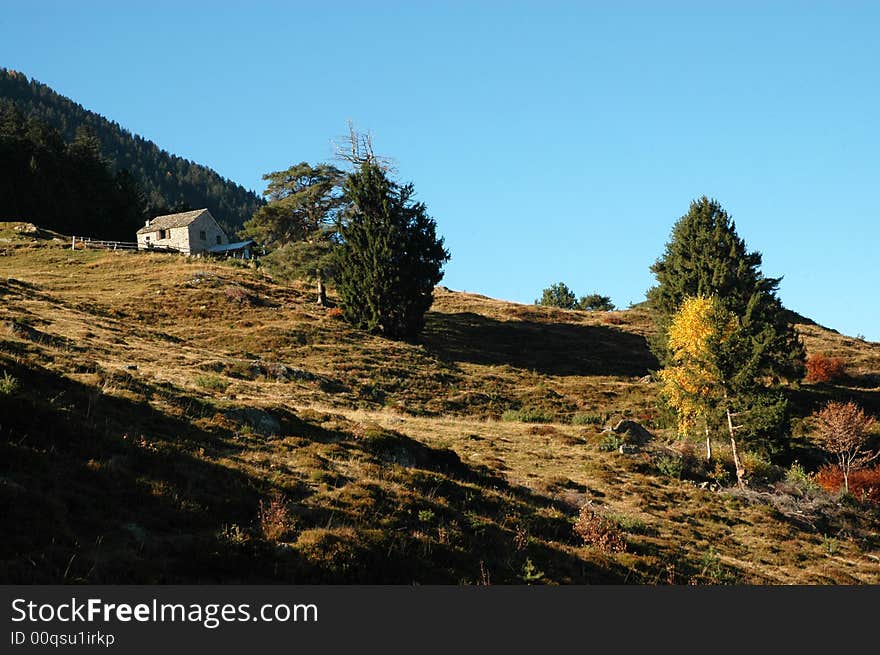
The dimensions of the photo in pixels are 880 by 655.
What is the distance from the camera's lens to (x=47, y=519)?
1018 centimetres

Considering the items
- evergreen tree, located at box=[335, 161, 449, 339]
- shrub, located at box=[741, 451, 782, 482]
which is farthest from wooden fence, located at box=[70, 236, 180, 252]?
shrub, located at box=[741, 451, 782, 482]

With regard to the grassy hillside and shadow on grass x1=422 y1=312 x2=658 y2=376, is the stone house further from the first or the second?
shadow on grass x1=422 y1=312 x2=658 y2=376

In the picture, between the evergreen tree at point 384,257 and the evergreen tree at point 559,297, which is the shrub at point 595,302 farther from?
the evergreen tree at point 384,257

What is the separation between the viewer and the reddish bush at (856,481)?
33.5 metres

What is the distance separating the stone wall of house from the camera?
94.9 metres

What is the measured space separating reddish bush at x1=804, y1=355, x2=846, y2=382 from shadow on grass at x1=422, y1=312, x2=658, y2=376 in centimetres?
1411

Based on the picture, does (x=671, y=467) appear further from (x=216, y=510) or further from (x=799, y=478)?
(x=216, y=510)

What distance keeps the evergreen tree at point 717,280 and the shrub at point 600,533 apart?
105 ft

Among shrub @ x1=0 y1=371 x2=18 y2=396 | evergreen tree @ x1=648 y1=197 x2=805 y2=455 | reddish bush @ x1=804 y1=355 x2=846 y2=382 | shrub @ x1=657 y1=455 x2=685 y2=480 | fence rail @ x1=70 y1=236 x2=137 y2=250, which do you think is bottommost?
shrub @ x1=657 y1=455 x2=685 y2=480

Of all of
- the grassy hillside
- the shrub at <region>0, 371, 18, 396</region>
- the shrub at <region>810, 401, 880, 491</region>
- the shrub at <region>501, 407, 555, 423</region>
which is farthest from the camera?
the shrub at <region>501, 407, 555, 423</region>

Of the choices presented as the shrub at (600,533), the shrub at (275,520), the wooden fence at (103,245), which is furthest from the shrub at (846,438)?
the wooden fence at (103,245)

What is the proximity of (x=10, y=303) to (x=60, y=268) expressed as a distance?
102 ft
